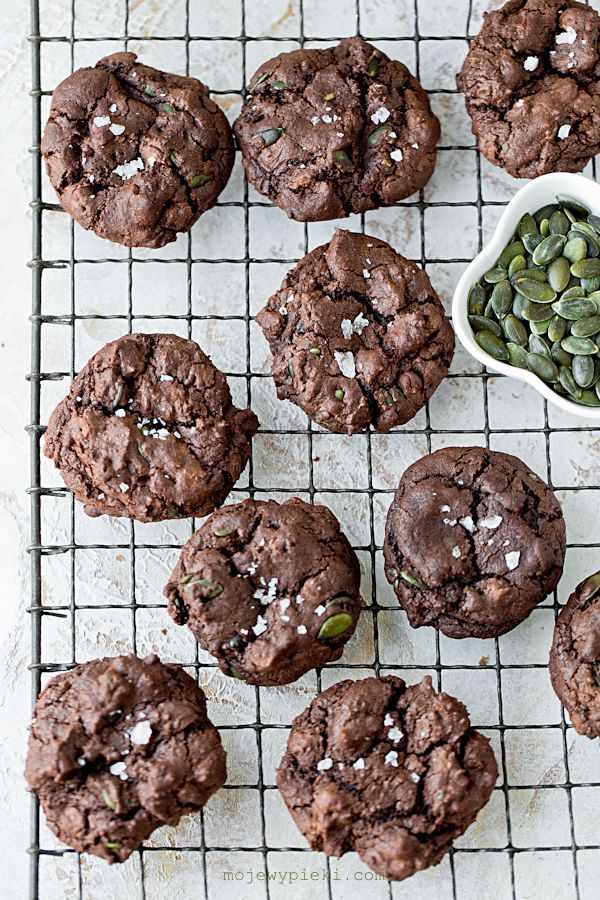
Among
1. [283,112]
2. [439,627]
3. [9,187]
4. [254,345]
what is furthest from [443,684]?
[9,187]

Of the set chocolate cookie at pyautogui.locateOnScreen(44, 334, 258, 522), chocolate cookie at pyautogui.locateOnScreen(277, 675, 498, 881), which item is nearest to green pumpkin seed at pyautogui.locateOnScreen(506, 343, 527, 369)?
chocolate cookie at pyautogui.locateOnScreen(44, 334, 258, 522)

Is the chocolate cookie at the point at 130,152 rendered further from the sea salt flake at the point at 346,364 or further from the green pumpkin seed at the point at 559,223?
the green pumpkin seed at the point at 559,223

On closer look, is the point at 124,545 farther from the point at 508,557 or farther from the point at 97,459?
the point at 508,557

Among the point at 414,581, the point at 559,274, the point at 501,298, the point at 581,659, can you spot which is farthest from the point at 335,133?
the point at 581,659

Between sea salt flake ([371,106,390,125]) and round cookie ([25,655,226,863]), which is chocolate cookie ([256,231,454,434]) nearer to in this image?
sea salt flake ([371,106,390,125])

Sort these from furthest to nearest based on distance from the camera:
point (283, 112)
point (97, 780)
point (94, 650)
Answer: point (94, 650) → point (283, 112) → point (97, 780)

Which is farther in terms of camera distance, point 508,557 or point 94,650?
point 94,650
